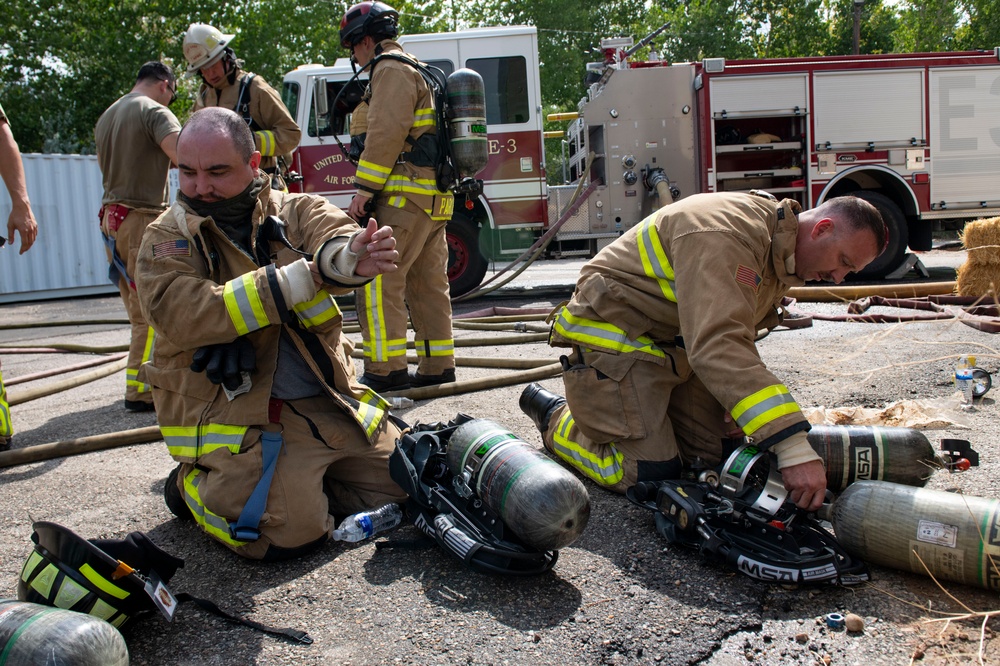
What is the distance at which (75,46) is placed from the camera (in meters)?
21.0

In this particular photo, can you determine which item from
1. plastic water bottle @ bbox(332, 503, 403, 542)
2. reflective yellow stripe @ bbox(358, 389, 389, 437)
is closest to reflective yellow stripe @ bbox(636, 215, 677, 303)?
reflective yellow stripe @ bbox(358, 389, 389, 437)

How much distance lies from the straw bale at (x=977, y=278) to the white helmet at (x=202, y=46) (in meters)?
5.64

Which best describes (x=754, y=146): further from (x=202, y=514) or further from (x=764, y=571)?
(x=202, y=514)

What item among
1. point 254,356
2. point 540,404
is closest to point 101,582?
point 254,356

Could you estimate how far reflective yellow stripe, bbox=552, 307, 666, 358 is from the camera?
9.78 feet

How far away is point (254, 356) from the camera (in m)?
2.64

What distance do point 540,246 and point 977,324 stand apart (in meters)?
4.30

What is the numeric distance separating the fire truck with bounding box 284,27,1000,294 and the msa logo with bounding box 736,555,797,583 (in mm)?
6977

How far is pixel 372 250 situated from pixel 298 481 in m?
0.80

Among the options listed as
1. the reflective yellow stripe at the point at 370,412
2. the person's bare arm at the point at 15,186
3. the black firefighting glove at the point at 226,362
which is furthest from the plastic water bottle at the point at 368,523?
the person's bare arm at the point at 15,186

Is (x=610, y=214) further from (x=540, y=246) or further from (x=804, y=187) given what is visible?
(x=804, y=187)

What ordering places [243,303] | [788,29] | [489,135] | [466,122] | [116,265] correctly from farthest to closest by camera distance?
[788,29] < [489,135] < [466,122] < [116,265] < [243,303]

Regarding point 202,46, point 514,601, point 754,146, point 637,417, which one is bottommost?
point 514,601

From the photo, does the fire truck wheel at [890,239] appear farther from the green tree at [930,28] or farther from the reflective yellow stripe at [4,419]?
the green tree at [930,28]
